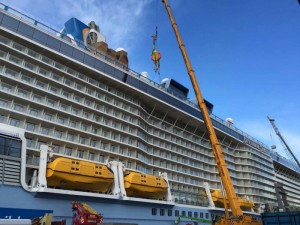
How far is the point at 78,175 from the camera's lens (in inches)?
982

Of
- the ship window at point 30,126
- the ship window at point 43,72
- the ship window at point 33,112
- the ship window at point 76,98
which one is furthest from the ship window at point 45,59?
the ship window at point 30,126

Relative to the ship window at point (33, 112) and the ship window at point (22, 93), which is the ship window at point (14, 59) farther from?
the ship window at point (33, 112)

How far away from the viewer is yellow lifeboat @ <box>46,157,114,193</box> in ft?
78.5

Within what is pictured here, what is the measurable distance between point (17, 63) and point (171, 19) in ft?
76.9

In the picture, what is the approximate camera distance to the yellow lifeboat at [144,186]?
29.5 m

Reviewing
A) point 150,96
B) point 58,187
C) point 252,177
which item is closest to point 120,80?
point 150,96

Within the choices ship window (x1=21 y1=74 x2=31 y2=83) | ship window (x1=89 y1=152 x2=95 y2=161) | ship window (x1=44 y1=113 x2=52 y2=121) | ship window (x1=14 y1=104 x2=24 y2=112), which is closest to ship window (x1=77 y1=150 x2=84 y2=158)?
ship window (x1=89 y1=152 x2=95 y2=161)

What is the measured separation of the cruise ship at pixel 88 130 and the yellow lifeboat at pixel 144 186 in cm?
23

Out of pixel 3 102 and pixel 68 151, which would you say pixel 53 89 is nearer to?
pixel 3 102

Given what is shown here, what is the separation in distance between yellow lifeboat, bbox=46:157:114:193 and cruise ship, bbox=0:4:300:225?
0.20m

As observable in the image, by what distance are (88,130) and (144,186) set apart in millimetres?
8564

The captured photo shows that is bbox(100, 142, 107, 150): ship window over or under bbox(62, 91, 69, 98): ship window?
under

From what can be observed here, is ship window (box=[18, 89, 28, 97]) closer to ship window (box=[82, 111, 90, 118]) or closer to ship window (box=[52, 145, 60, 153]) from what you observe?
ship window (box=[52, 145, 60, 153])

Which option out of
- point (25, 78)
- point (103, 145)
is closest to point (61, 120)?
point (25, 78)
